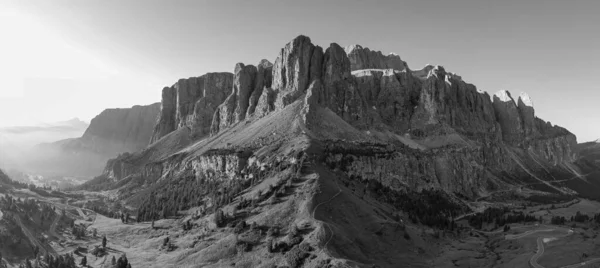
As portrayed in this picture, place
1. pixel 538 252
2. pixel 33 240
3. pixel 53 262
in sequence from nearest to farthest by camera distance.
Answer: pixel 53 262, pixel 538 252, pixel 33 240

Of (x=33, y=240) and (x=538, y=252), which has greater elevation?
(x=538, y=252)

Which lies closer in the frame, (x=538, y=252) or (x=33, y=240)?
(x=538, y=252)

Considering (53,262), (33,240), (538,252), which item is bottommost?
(53,262)

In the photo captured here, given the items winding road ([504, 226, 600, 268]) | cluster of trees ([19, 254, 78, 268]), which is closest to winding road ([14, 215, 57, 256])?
cluster of trees ([19, 254, 78, 268])

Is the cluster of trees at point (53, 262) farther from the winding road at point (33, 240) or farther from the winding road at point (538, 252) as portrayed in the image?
the winding road at point (538, 252)

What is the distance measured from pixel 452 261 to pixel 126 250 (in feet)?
386

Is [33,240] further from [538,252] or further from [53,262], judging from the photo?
[538,252]

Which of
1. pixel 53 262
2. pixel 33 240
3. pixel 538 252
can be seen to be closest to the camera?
pixel 53 262

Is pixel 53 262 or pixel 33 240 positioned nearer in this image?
pixel 53 262

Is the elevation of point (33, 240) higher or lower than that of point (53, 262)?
higher

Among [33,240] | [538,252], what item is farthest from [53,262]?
[538,252]

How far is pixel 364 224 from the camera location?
5743 inches

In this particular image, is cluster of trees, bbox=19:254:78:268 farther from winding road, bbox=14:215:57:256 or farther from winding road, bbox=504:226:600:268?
winding road, bbox=504:226:600:268

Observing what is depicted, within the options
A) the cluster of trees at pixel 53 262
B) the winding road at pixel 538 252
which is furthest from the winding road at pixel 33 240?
the winding road at pixel 538 252
